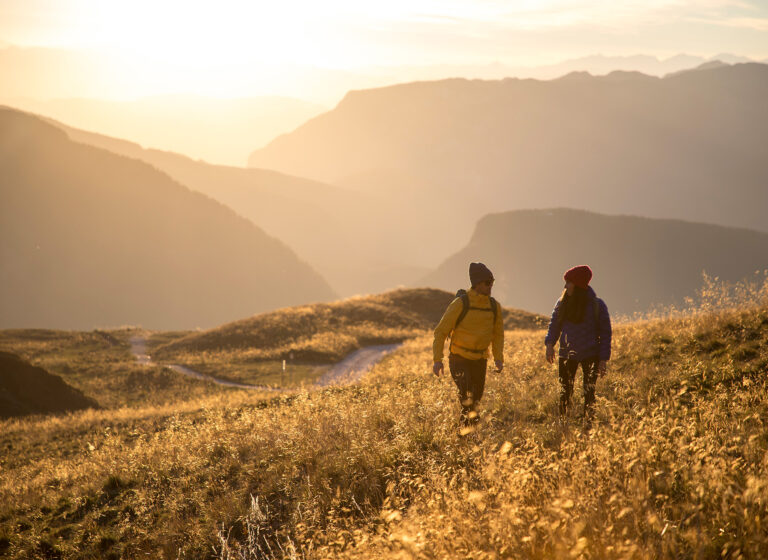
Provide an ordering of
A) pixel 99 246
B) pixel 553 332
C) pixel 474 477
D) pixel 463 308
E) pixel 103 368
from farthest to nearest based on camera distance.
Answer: pixel 99 246
pixel 103 368
pixel 553 332
pixel 463 308
pixel 474 477

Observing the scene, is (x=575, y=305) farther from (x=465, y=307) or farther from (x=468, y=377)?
(x=468, y=377)

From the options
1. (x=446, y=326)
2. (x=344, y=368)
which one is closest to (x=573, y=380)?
(x=446, y=326)

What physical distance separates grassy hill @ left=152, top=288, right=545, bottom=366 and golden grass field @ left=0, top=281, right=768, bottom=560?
19910 mm

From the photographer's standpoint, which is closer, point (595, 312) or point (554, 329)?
point (595, 312)

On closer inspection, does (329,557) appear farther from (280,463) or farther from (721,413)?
(721,413)

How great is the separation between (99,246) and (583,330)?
621ft

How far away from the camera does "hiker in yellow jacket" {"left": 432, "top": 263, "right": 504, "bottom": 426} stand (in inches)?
249

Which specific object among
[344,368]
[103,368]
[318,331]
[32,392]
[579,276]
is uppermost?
[579,276]

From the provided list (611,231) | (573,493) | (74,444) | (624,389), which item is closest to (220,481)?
(573,493)

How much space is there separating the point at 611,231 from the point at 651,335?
637 feet

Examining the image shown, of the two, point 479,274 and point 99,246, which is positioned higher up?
point 99,246

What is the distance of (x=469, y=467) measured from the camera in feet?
16.3

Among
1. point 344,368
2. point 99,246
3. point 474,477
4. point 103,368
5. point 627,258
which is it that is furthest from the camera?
point 627,258

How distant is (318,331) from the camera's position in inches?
1422
